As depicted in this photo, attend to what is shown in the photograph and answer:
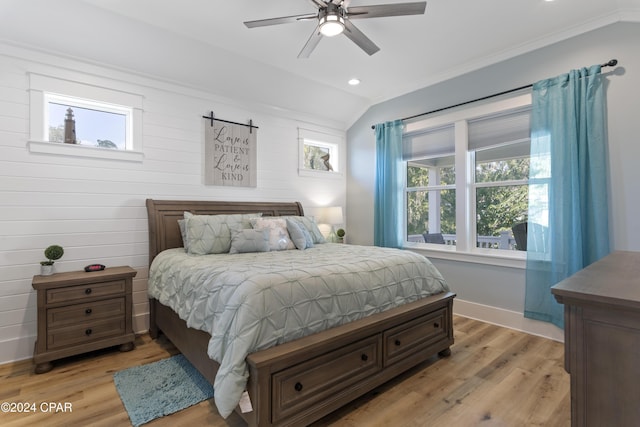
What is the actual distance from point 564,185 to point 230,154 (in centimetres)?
345

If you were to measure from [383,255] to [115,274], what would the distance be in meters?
2.25

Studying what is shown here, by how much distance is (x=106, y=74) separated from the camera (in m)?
3.05

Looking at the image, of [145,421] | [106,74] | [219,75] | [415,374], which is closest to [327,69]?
[219,75]

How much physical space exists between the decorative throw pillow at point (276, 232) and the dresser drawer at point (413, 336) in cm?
139

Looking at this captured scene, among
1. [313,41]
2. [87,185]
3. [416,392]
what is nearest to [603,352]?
[416,392]

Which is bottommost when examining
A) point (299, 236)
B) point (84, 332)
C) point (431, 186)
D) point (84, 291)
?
point (84, 332)

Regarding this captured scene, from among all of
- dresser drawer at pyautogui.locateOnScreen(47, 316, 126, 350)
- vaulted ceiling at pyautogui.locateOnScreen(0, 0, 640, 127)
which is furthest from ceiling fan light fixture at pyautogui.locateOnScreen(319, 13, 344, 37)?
dresser drawer at pyautogui.locateOnScreen(47, 316, 126, 350)

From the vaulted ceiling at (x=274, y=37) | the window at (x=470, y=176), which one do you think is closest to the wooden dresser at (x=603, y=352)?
the vaulted ceiling at (x=274, y=37)

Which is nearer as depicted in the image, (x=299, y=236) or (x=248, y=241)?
(x=248, y=241)

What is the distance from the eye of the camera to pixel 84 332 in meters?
2.55

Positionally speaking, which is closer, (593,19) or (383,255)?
(383,255)

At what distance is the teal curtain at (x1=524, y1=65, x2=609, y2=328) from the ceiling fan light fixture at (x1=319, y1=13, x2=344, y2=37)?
2.11 m

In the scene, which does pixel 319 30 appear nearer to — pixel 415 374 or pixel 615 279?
pixel 615 279

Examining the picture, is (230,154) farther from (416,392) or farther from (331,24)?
(416,392)
